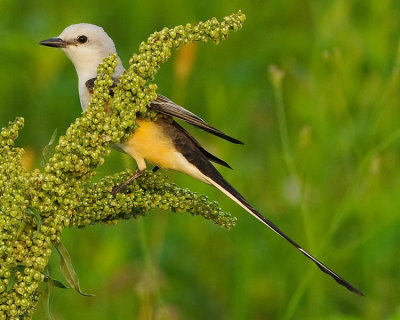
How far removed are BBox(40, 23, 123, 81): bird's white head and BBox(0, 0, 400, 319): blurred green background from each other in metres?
0.81

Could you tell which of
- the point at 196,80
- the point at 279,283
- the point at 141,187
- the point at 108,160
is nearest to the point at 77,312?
the point at 279,283

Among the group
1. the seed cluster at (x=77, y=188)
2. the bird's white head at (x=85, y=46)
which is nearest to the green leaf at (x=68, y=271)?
the seed cluster at (x=77, y=188)

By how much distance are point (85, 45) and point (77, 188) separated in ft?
5.53

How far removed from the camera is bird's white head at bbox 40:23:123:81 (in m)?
5.59

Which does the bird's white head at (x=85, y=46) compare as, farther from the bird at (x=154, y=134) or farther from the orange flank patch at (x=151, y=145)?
the orange flank patch at (x=151, y=145)

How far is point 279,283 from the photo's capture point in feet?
23.8

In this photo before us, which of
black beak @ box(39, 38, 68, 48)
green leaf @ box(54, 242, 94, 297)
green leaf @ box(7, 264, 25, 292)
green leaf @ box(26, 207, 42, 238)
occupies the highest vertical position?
black beak @ box(39, 38, 68, 48)

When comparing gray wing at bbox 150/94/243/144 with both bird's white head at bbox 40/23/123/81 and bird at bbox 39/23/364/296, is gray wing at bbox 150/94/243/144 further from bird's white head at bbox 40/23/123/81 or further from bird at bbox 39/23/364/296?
bird's white head at bbox 40/23/123/81

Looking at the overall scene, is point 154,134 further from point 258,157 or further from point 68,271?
point 258,157

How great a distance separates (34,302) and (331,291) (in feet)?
12.5

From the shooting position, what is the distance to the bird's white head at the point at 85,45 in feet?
18.4

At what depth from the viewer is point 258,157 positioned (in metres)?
9.08

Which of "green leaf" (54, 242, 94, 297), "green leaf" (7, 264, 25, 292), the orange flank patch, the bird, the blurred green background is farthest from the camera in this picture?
the blurred green background

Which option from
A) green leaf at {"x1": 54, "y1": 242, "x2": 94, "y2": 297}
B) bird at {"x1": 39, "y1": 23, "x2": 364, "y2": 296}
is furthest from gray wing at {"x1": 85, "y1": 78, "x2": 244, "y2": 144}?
green leaf at {"x1": 54, "y1": 242, "x2": 94, "y2": 297}
